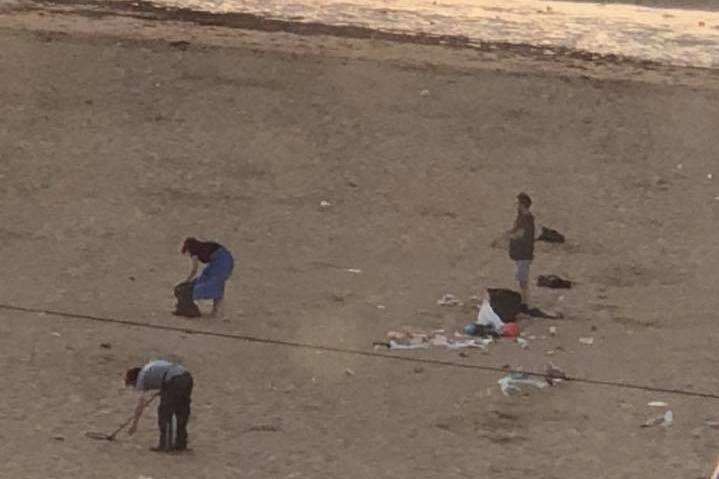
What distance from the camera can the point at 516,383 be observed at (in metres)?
12.9

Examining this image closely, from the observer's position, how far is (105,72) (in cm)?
2428

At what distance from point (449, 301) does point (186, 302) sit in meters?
2.27

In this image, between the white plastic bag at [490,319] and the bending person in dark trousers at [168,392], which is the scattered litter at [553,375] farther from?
the bending person in dark trousers at [168,392]

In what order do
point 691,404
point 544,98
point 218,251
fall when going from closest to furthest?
1. point 691,404
2. point 218,251
3. point 544,98

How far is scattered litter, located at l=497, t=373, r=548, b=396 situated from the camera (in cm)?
1280

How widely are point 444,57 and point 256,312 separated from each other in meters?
12.1

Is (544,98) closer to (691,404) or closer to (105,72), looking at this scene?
(105,72)

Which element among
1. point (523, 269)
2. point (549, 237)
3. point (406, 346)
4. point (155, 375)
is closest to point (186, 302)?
point (406, 346)

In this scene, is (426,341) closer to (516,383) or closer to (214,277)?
(516,383)

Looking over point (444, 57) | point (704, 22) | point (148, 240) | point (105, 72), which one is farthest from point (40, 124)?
point (704, 22)

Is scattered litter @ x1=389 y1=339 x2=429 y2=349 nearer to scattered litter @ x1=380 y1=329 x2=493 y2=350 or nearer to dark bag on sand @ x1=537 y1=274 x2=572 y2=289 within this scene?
scattered litter @ x1=380 y1=329 x2=493 y2=350

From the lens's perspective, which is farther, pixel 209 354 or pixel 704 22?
pixel 704 22

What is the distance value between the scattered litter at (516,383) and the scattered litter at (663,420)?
0.92m

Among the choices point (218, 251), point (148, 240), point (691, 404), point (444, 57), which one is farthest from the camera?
point (444, 57)
